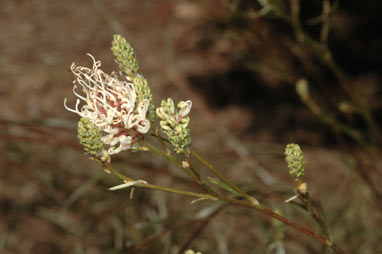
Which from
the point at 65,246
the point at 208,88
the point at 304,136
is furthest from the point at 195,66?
the point at 65,246

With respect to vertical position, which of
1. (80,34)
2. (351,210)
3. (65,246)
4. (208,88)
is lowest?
(65,246)

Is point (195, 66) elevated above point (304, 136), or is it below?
above

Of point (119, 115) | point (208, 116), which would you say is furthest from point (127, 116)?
point (208, 116)

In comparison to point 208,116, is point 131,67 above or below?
below

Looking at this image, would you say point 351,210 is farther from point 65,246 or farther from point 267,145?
point 65,246

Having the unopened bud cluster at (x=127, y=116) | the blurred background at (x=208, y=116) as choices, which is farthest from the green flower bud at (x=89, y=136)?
the blurred background at (x=208, y=116)

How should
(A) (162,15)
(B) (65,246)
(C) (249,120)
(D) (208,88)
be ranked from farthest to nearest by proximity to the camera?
(A) (162,15)
(D) (208,88)
(C) (249,120)
(B) (65,246)

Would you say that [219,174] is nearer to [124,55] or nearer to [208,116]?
[124,55]
